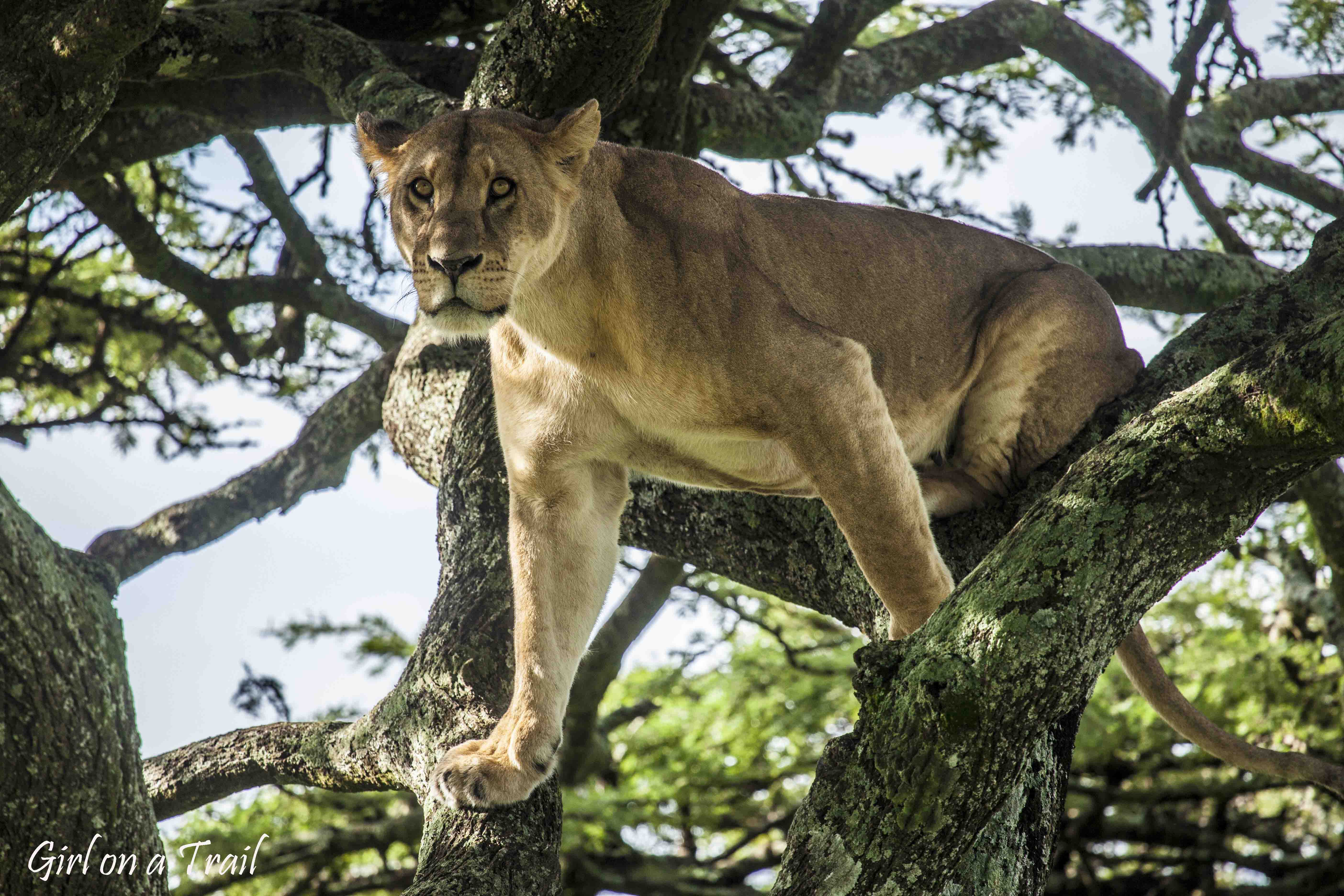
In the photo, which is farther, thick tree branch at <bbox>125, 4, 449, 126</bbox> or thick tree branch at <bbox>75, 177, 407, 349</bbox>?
thick tree branch at <bbox>75, 177, 407, 349</bbox>

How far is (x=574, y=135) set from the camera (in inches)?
134

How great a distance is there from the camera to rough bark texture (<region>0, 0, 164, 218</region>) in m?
3.26

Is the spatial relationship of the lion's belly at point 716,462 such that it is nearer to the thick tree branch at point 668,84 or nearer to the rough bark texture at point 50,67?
the thick tree branch at point 668,84

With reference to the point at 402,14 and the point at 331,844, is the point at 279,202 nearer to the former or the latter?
the point at 402,14

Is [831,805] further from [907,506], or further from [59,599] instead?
[59,599]

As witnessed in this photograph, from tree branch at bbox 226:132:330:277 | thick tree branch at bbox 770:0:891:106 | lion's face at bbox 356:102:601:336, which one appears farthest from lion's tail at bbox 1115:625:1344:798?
tree branch at bbox 226:132:330:277

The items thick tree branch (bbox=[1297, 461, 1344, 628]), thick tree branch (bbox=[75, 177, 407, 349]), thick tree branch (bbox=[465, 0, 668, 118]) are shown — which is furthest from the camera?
thick tree branch (bbox=[75, 177, 407, 349])

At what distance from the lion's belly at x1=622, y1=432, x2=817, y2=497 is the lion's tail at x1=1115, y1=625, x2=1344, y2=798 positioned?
109 centimetres

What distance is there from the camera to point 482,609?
3992 millimetres

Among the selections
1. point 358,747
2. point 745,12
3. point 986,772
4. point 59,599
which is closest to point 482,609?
point 358,747

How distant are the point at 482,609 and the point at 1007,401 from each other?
1916 mm

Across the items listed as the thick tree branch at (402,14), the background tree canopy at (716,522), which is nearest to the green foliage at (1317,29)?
the background tree canopy at (716,522)

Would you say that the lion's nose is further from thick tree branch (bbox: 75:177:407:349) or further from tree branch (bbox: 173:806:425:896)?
tree branch (bbox: 173:806:425:896)

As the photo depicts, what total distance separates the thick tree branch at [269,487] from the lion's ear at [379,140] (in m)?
2.77
